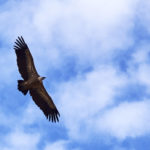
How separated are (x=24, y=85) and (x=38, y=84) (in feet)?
4.70

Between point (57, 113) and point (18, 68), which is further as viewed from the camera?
point (57, 113)

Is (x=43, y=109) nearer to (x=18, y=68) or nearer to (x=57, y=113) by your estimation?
(x=57, y=113)

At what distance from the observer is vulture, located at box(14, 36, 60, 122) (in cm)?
2973

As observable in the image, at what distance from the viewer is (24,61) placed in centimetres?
2988


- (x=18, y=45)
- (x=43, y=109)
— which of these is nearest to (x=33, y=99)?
(x=43, y=109)

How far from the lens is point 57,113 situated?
31.7 m

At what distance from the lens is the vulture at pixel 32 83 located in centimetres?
2973

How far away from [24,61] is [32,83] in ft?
4.73

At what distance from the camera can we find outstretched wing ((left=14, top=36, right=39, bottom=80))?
1172 inches

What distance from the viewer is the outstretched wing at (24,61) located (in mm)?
29781

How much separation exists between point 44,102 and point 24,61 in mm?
3103

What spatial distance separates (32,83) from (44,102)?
179 cm

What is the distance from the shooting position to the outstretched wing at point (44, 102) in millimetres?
30847

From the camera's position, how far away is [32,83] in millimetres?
30047
